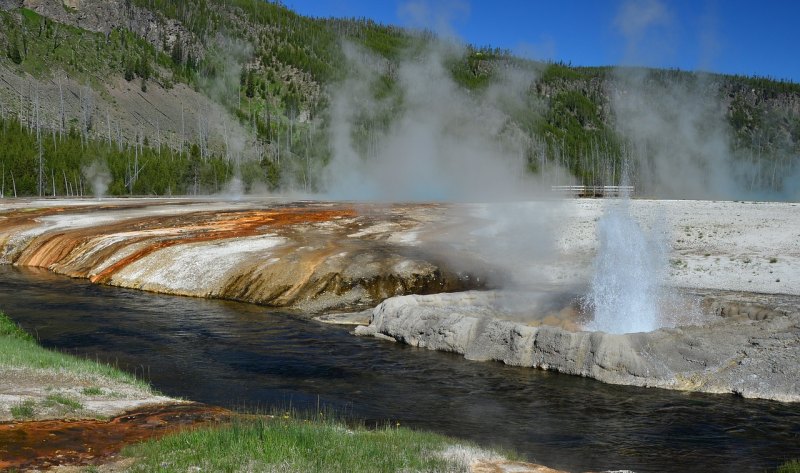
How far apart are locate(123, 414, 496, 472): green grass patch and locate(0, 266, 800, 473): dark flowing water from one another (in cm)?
250

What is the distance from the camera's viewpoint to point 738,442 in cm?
988

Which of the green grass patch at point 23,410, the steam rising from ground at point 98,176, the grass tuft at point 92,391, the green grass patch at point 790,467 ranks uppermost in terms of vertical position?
the steam rising from ground at point 98,176

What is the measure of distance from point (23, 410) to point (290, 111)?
487 ft

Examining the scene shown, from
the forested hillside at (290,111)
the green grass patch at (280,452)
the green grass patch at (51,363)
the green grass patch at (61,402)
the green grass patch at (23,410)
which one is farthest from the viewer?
the forested hillside at (290,111)

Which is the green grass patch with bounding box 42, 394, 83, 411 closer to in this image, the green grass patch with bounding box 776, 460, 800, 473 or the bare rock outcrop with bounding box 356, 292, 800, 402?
the bare rock outcrop with bounding box 356, 292, 800, 402

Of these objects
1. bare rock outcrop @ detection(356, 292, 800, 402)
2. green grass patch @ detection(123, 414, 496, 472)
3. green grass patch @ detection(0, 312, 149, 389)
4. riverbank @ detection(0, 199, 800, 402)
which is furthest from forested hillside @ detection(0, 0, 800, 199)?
green grass patch @ detection(123, 414, 496, 472)

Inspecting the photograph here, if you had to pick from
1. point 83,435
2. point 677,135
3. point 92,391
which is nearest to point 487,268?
point 92,391

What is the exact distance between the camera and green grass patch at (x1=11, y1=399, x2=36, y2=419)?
8156 millimetres

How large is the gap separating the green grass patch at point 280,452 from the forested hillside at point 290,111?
7863 centimetres

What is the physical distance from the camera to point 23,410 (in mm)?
8273

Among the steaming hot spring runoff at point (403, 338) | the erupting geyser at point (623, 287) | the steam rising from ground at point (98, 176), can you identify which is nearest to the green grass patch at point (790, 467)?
the steaming hot spring runoff at point (403, 338)

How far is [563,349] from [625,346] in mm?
1251

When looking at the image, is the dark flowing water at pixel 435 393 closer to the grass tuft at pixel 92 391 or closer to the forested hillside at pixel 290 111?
the grass tuft at pixel 92 391

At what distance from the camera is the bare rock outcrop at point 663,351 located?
12.5 meters
